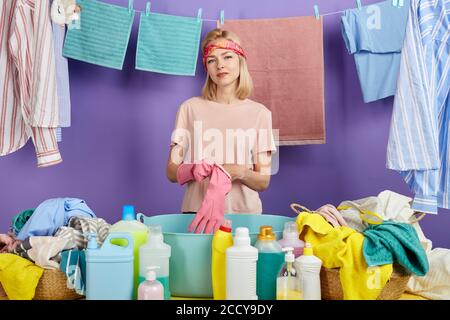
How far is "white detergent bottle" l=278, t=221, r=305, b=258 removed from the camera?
1237mm

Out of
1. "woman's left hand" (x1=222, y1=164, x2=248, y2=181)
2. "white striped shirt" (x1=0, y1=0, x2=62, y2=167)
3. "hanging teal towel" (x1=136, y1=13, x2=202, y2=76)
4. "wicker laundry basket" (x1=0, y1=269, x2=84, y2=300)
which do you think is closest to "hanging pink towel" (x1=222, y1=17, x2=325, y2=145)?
"hanging teal towel" (x1=136, y1=13, x2=202, y2=76)

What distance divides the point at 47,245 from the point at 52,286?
93 millimetres

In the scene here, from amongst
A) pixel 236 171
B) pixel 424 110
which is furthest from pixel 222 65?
pixel 424 110

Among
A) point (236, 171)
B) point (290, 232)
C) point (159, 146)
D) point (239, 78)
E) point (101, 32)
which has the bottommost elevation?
point (290, 232)

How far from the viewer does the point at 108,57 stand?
241cm

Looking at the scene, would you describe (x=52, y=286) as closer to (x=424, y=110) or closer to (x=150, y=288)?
(x=150, y=288)

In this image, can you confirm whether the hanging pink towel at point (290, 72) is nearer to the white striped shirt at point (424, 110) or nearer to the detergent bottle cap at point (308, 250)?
the white striped shirt at point (424, 110)

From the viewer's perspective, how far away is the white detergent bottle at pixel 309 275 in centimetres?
116

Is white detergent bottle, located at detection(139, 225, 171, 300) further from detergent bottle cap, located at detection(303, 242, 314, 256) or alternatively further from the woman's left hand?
the woman's left hand

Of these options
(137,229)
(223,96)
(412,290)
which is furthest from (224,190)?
(223,96)

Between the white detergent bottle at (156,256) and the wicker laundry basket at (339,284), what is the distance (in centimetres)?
34

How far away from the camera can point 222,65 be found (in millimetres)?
1911

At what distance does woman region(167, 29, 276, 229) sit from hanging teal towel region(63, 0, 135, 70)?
59cm

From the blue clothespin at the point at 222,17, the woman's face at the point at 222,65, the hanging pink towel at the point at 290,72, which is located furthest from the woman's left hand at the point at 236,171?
the blue clothespin at the point at 222,17
